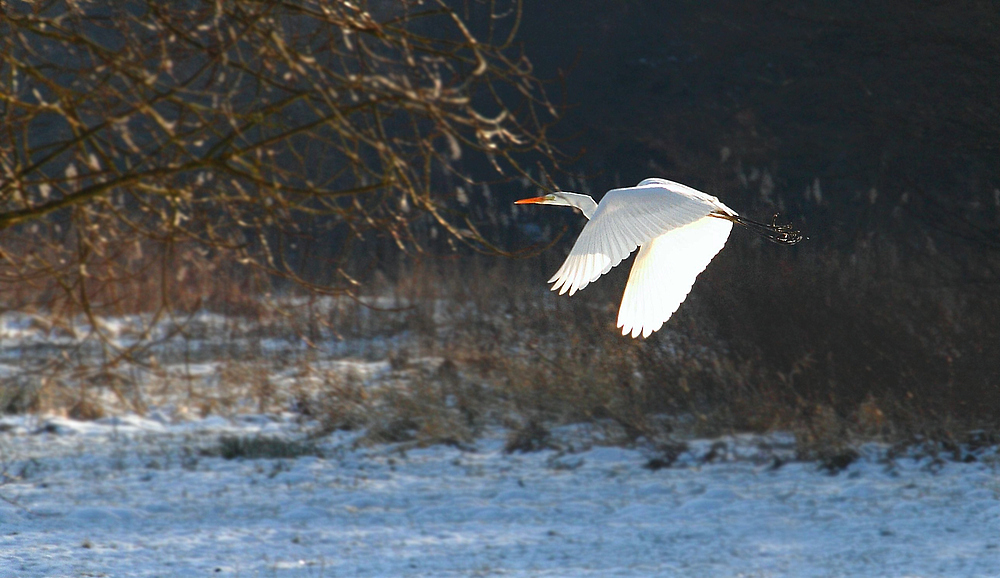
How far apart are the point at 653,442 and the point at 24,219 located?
3952 millimetres

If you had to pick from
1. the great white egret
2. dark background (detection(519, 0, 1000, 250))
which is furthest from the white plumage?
dark background (detection(519, 0, 1000, 250))

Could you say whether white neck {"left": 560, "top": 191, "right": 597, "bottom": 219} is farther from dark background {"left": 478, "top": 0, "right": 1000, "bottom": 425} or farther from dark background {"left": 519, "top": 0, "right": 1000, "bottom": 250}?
dark background {"left": 478, "top": 0, "right": 1000, "bottom": 425}

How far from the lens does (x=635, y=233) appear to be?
8.57 ft

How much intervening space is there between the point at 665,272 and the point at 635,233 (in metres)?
0.73

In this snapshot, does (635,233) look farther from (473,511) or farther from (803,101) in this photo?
(803,101)

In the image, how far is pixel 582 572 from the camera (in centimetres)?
415

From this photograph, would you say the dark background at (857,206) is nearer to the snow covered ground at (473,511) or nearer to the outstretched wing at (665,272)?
the snow covered ground at (473,511)

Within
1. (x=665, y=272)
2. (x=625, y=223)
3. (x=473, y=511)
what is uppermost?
(x=625, y=223)

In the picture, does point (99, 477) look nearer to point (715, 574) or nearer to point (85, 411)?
point (85, 411)

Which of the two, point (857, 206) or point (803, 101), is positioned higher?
point (803, 101)

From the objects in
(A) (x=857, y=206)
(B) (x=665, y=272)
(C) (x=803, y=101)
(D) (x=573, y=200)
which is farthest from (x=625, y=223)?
(A) (x=857, y=206)

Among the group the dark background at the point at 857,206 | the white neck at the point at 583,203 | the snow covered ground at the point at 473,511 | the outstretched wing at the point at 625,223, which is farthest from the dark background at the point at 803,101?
the snow covered ground at the point at 473,511

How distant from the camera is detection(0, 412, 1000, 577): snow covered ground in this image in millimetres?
4254

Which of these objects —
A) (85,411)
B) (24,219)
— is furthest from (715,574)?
(85,411)
